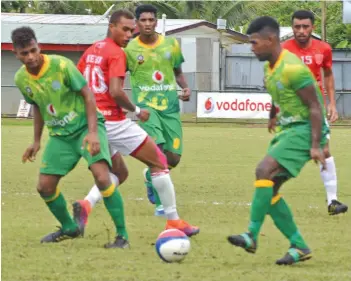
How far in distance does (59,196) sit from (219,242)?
1435 millimetres

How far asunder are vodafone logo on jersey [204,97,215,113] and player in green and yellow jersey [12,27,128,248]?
2355 centimetres

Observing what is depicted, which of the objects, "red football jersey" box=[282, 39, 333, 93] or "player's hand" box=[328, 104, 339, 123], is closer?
"player's hand" box=[328, 104, 339, 123]

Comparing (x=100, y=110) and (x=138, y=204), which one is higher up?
(x=100, y=110)

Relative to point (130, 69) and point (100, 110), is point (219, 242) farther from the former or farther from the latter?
point (130, 69)

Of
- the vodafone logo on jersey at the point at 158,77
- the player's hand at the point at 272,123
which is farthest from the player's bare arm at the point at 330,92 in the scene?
the player's hand at the point at 272,123

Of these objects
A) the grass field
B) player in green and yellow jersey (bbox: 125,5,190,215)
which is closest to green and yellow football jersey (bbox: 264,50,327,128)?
the grass field

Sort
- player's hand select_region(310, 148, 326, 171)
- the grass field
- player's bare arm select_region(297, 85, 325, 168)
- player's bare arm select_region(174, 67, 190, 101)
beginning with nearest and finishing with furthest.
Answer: the grass field → player's hand select_region(310, 148, 326, 171) → player's bare arm select_region(297, 85, 325, 168) → player's bare arm select_region(174, 67, 190, 101)

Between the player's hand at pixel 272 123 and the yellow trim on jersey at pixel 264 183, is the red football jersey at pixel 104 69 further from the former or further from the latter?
the yellow trim on jersey at pixel 264 183

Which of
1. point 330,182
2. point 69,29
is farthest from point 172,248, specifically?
point 69,29

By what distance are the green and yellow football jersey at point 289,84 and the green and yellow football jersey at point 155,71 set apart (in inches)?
112

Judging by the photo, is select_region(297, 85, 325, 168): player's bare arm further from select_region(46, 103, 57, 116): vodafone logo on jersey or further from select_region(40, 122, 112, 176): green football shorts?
select_region(46, 103, 57, 116): vodafone logo on jersey

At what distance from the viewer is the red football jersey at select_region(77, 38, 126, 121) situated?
9625 millimetres

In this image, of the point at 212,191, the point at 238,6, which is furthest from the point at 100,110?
the point at 238,6

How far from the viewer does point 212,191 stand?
1438cm
